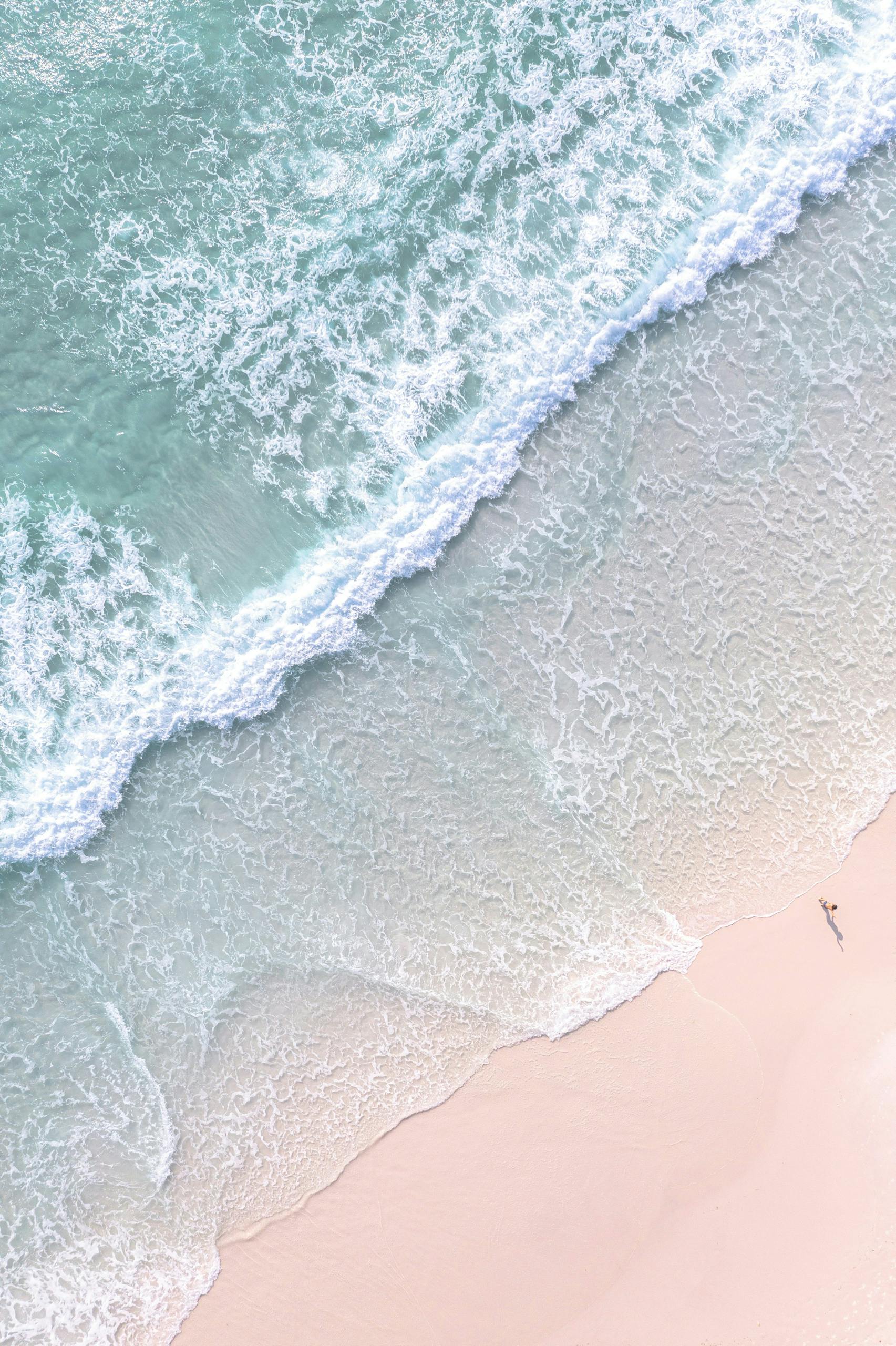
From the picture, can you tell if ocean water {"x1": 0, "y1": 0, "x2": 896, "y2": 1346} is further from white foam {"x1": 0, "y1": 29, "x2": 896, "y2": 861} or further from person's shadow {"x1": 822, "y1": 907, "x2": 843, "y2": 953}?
person's shadow {"x1": 822, "y1": 907, "x2": 843, "y2": 953}

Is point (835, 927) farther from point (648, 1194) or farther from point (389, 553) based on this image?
point (389, 553)

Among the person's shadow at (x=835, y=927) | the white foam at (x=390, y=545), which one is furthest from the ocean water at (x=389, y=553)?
the person's shadow at (x=835, y=927)

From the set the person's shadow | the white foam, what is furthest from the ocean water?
the person's shadow

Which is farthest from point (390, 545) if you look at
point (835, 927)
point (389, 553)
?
point (835, 927)

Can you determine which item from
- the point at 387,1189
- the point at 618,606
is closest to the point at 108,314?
the point at 618,606

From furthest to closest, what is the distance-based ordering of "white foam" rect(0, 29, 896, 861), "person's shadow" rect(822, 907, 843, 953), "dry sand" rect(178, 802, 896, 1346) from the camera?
1. "white foam" rect(0, 29, 896, 861)
2. "person's shadow" rect(822, 907, 843, 953)
3. "dry sand" rect(178, 802, 896, 1346)
